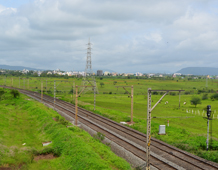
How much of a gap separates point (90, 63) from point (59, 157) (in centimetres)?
5229

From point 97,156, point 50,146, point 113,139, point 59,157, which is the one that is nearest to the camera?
point 97,156

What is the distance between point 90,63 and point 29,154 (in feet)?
171

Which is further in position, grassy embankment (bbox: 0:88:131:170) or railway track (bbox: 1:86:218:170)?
railway track (bbox: 1:86:218:170)

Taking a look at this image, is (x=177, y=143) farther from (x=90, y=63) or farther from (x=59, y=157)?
(x=90, y=63)

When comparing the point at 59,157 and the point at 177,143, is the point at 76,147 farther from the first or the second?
the point at 177,143

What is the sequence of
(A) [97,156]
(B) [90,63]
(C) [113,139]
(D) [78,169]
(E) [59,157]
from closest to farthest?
(D) [78,169]
(A) [97,156]
(E) [59,157]
(C) [113,139]
(B) [90,63]

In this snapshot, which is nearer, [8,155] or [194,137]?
[8,155]

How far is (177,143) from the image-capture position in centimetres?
2495

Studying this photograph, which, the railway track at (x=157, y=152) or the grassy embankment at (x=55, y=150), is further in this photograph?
the railway track at (x=157, y=152)

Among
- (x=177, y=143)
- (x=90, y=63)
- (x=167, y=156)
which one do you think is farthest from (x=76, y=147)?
(x=90, y=63)

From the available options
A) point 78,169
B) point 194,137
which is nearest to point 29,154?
point 78,169

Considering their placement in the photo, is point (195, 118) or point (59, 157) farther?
point (195, 118)

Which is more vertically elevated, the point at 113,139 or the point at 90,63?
the point at 90,63

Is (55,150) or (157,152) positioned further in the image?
(55,150)
